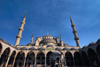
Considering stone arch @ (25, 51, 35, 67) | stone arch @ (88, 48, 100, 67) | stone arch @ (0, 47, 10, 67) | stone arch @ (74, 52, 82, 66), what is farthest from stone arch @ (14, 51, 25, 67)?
stone arch @ (88, 48, 100, 67)

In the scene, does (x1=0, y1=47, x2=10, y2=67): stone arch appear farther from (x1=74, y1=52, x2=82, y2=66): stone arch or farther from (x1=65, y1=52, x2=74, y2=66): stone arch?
(x1=74, y1=52, x2=82, y2=66): stone arch

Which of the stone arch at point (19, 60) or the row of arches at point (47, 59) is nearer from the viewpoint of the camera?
the row of arches at point (47, 59)

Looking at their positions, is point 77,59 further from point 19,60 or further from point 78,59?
point 19,60

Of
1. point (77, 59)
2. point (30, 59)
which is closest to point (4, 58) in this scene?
point (30, 59)

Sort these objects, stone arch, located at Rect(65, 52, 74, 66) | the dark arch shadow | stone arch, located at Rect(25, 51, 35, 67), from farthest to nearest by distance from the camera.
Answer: stone arch, located at Rect(65, 52, 74, 66), the dark arch shadow, stone arch, located at Rect(25, 51, 35, 67)

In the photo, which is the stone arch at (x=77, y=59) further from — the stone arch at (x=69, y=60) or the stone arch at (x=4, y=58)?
the stone arch at (x=4, y=58)

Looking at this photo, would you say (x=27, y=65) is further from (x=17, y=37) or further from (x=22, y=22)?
(x=22, y=22)

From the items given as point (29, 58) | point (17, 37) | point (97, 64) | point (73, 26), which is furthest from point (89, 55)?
point (17, 37)

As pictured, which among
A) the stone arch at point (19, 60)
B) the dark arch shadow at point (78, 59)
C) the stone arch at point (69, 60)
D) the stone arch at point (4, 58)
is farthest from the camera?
the stone arch at point (69, 60)

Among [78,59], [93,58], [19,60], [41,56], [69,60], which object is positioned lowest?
[69,60]

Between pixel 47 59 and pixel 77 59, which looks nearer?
pixel 47 59

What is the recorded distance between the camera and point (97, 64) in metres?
21.2

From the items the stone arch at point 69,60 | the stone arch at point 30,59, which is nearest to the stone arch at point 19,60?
the stone arch at point 30,59

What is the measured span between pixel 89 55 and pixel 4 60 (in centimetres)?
3268
